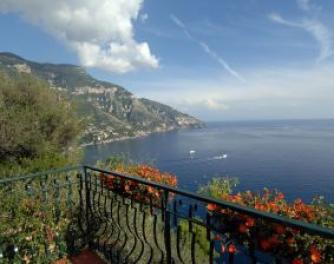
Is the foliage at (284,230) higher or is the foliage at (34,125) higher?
the foliage at (34,125)

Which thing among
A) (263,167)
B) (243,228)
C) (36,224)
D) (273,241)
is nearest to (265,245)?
(273,241)

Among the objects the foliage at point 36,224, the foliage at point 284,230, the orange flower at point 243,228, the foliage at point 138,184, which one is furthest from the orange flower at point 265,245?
A: the foliage at point 36,224

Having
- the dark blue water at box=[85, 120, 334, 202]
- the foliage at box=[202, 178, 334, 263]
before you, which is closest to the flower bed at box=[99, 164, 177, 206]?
the foliage at box=[202, 178, 334, 263]

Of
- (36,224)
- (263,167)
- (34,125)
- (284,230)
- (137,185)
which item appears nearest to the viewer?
(284,230)

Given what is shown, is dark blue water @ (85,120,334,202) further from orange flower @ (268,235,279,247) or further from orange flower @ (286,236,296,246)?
orange flower @ (268,235,279,247)

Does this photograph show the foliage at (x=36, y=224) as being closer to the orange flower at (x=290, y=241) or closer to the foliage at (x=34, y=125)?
the orange flower at (x=290, y=241)

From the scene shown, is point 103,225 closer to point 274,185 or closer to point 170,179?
point 170,179

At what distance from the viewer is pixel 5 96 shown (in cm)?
1362

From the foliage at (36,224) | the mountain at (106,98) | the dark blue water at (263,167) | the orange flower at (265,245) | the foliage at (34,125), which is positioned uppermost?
the mountain at (106,98)

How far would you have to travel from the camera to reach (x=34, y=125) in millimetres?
13438

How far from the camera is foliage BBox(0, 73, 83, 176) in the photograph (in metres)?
12.5

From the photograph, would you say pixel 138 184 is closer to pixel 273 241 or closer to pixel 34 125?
pixel 273 241

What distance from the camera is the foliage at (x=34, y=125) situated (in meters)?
12.5

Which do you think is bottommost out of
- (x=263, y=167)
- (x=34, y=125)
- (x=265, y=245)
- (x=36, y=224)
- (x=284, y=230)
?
(x=263, y=167)
